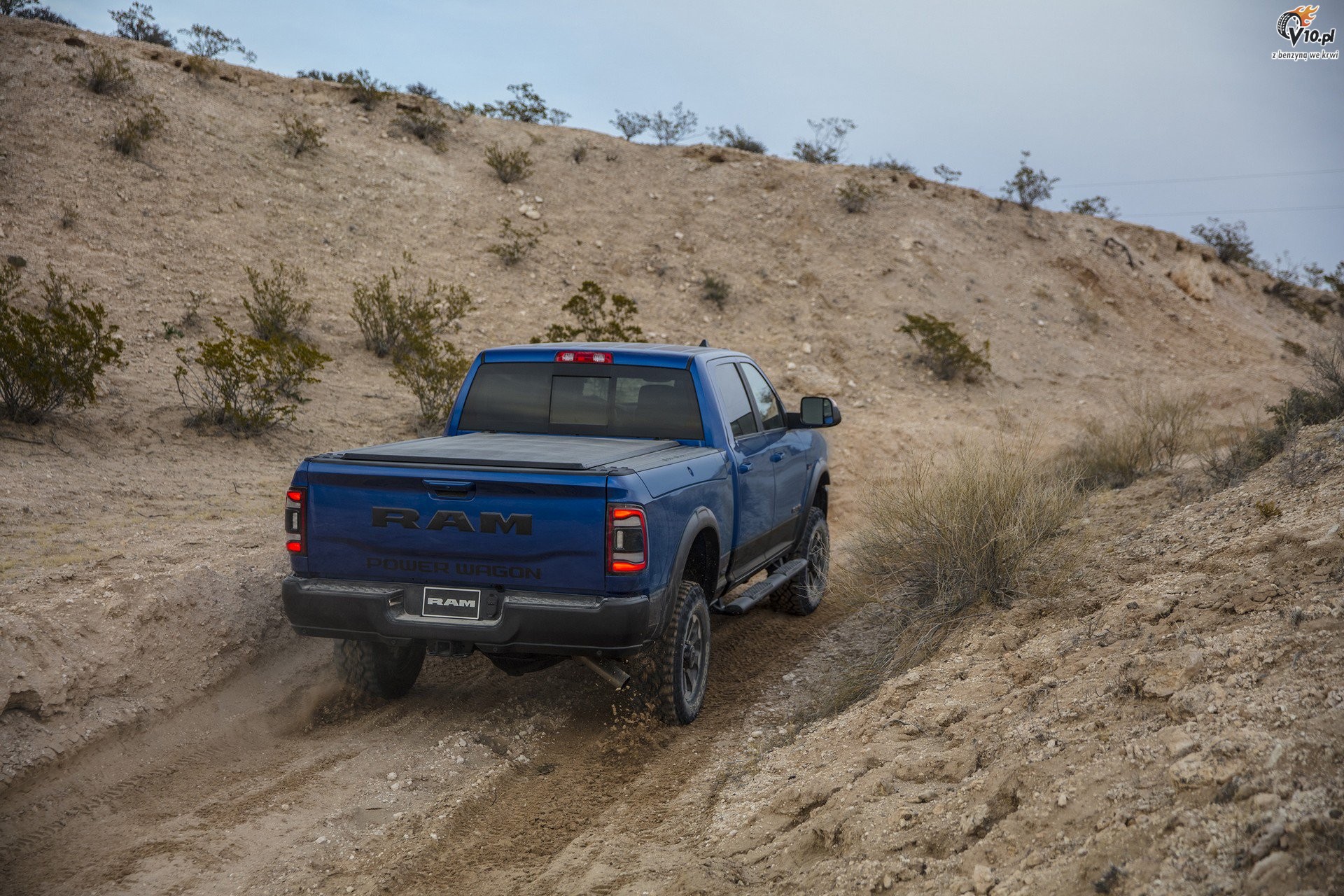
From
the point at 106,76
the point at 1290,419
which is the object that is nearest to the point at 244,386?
the point at 1290,419

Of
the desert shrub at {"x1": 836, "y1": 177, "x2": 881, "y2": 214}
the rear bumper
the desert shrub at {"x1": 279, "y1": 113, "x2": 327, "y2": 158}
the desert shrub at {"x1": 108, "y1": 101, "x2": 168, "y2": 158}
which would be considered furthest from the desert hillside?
the desert shrub at {"x1": 836, "y1": 177, "x2": 881, "y2": 214}

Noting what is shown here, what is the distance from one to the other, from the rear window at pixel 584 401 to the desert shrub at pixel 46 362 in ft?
18.1

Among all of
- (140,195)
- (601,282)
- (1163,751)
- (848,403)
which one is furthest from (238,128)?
(1163,751)

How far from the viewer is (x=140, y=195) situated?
17.9m

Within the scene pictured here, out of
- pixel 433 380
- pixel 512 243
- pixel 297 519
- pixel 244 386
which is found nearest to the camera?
pixel 297 519

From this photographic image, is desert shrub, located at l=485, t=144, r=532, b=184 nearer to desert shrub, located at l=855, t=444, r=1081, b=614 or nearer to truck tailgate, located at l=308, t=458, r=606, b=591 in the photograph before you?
desert shrub, located at l=855, t=444, r=1081, b=614

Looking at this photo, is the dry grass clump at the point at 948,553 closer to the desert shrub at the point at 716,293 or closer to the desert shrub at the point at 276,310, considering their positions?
the desert shrub at the point at 276,310

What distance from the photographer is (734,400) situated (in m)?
5.96

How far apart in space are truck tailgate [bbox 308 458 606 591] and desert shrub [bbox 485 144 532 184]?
2079cm

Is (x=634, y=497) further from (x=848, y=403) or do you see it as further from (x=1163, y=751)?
(x=848, y=403)

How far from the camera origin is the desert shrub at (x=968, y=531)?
18.1 feet

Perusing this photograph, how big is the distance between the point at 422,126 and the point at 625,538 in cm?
2324

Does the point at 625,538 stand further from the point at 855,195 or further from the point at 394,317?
the point at 855,195

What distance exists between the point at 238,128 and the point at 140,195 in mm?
4341
